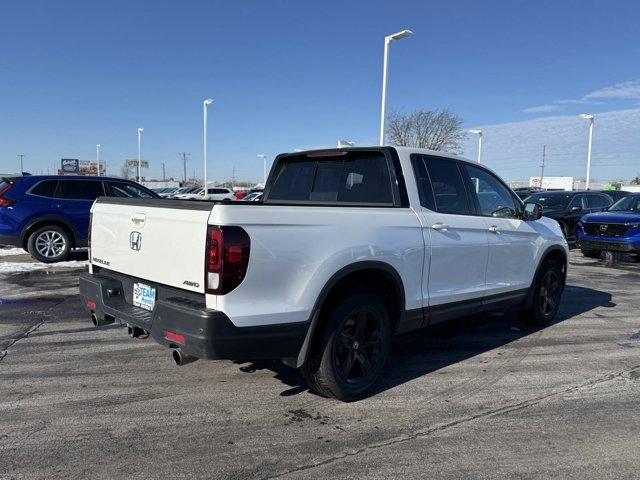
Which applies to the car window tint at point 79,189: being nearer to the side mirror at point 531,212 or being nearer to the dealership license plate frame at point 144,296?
the dealership license plate frame at point 144,296

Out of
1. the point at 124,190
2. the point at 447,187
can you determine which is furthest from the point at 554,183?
the point at 447,187

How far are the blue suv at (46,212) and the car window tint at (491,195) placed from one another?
8.03m

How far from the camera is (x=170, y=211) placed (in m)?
3.53

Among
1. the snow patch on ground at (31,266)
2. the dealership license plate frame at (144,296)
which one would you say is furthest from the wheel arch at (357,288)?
the snow patch on ground at (31,266)

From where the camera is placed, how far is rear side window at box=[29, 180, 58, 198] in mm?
10352

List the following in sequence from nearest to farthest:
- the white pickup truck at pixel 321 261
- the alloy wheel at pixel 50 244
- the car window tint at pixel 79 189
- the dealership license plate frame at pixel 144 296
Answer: the white pickup truck at pixel 321 261 → the dealership license plate frame at pixel 144 296 → the alloy wheel at pixel 50 244 → the car window tint at pixel 79 189

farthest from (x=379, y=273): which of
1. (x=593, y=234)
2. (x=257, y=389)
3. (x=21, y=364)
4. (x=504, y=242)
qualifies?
(x=593, y=234)

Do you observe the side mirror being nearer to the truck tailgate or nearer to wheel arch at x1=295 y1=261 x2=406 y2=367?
wheel arch at x1=295 y1=261 x2=406 y2=367

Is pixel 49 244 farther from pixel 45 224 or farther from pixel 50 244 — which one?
pixel 45 224

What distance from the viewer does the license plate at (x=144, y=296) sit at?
149 inches

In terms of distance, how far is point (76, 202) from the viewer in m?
10.6

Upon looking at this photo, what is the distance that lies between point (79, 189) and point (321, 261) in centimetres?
887

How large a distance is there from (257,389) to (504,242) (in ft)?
9.46

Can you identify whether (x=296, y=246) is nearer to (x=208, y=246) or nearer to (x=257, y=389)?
(x=208, y=246)
